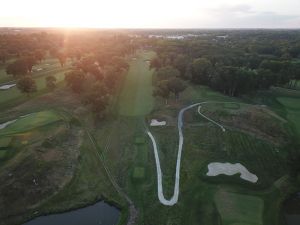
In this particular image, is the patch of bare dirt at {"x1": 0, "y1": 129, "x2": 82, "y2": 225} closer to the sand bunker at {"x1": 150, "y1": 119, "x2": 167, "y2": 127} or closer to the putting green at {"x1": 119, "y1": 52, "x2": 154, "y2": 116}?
the sand bunker at {"x1": 150, "y1": 119, "x2": 167, "y2": 127}

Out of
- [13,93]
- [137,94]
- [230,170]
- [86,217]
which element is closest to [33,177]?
[86,217]

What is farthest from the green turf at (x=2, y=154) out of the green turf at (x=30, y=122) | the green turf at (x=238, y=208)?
the green turf at (x=238, y=208)

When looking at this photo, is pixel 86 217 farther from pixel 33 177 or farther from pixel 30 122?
pixel 30 122

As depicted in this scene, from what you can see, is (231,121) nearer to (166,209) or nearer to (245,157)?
(245,157)

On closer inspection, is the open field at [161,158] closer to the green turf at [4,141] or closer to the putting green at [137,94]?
the green turf at [4,141]

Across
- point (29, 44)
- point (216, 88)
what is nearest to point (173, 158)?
point (216, 88)

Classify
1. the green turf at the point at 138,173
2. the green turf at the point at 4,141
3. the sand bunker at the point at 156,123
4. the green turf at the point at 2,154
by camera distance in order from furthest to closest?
the sand bunker at the point at 156,123, the green turf at the point at 4,141, the green turf at the point at 138,173, the green turf at the point at 2,154
